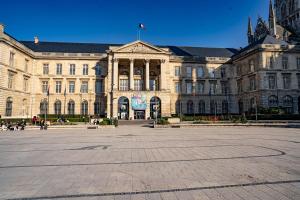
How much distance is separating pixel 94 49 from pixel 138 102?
22.9m

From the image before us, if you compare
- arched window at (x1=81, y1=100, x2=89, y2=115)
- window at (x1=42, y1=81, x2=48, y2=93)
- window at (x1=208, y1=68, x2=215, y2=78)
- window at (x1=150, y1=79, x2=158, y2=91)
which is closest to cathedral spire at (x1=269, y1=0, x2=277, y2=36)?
window at (x1=208, y1=68, x2=215, y2=78)

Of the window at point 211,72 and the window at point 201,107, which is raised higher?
the window at point 211,72

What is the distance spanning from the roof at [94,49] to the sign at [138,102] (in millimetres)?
19424

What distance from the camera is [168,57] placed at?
53.4 m

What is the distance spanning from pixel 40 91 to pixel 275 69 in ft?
180

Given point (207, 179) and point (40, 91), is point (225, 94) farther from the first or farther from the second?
point (207, 179)

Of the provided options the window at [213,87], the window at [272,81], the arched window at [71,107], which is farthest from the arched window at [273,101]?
the arched window at [71,107]

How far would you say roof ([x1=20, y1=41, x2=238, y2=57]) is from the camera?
58.1 m

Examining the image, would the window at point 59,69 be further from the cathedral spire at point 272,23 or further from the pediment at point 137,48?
the cathedral spire at point 272,23

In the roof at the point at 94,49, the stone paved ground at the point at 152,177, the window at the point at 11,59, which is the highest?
the roof at the point at 94,49

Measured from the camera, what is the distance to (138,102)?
49688 millimetres

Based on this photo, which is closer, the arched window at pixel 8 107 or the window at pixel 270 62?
the arched window at pixel 8 107

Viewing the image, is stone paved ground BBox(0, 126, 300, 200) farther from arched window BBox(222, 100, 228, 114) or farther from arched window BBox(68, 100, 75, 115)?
arched window BBox(222, 100, 228, 114)

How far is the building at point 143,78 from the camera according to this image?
153 ft
